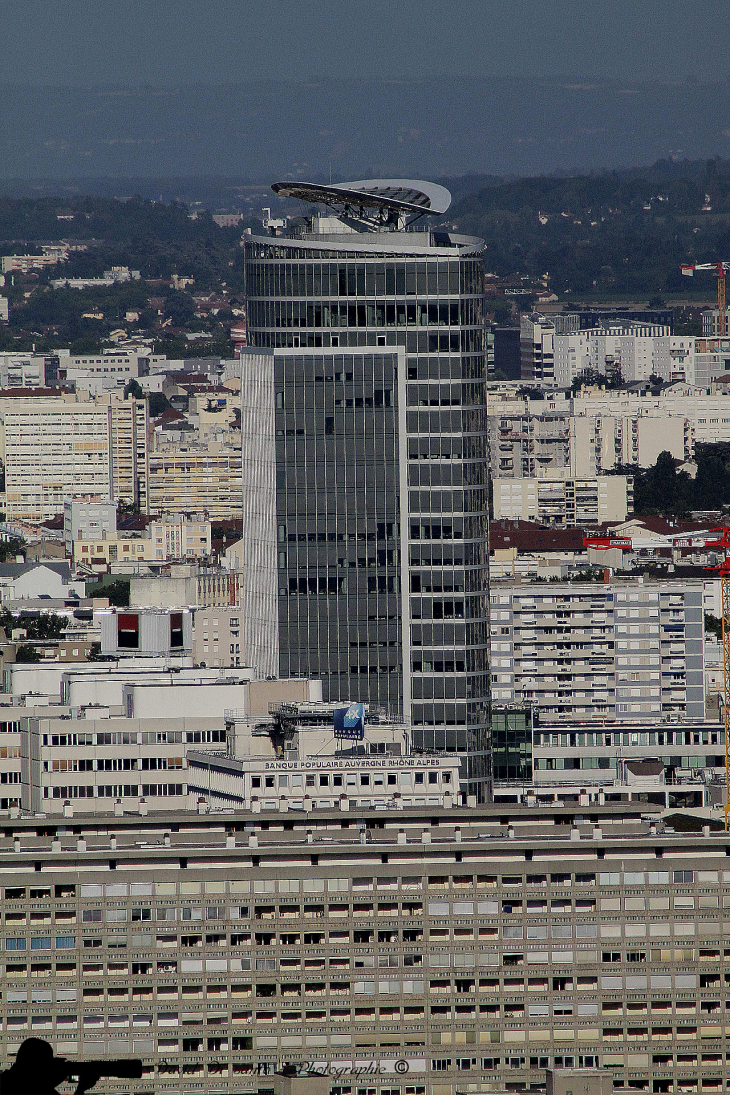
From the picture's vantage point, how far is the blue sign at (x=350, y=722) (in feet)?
252

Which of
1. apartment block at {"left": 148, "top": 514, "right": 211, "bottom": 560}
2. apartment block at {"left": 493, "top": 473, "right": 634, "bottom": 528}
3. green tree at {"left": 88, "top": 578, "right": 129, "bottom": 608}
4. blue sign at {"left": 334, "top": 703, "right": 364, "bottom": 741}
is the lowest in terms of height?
blue sign at {"left": 334, "top": 703, "right": 364, "bottom": 741}

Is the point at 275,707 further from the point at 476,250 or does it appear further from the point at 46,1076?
the point at 46,1076

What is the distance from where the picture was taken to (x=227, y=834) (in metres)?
60.0

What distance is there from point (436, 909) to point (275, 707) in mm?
23468

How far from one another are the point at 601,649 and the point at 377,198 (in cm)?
3004

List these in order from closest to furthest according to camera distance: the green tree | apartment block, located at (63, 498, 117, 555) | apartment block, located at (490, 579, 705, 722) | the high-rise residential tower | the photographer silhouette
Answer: the photographer silhouette < the high-rise residential tower < apartment block, located at (490, 579, 705, 722) < the green tree < apartment block, located at (63, 498, 117, 555)

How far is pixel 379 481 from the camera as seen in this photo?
84.1m

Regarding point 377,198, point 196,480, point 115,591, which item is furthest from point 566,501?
point 377,198

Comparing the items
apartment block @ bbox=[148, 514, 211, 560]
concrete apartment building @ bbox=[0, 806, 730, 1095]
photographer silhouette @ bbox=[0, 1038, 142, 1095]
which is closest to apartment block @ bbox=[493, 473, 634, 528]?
apartment block @ bbox=[148, 514, 211, 560]

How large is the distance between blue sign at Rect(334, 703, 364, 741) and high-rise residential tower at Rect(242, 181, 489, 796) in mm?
5763

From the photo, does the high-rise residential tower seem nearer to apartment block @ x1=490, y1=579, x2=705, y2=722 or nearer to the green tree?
apartment block @ x1=490, y1=579, x2=705, y2=722

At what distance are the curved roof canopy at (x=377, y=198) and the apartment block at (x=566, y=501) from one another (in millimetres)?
89720

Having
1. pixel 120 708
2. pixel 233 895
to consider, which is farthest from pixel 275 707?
pixel 233 895

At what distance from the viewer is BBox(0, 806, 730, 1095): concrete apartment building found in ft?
180
